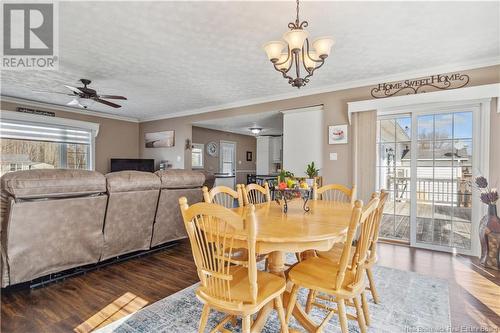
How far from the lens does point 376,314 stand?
2006 millimetres

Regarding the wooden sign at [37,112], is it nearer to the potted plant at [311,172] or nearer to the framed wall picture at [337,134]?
the potted plant at [311,172]

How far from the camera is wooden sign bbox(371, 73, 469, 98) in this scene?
3352 mm

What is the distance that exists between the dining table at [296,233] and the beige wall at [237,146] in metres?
6.44

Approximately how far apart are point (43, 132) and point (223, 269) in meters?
6.33

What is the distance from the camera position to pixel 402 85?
3699 millimetres

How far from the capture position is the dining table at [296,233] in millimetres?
1409

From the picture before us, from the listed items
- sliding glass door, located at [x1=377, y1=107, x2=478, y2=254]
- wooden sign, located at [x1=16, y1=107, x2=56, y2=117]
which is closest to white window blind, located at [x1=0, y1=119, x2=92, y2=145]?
wooden sign, located at [x1=16, y1=107, x2=56, y2=117]

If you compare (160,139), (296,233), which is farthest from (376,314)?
(160,139)

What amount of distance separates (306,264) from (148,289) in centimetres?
157

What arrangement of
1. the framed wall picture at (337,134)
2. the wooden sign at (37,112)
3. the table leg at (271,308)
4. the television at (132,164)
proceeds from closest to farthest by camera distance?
the table leg at (271,308), the framed wall picture at (337,134), the wooden sign at (37,112), the television at (132,164)

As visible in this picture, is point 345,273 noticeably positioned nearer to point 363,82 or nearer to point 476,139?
point 476,139

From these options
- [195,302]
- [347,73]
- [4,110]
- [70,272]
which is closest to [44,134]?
[4,110]

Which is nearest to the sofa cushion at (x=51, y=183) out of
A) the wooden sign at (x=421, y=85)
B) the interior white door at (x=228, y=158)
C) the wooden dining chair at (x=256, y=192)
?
the wooden dining chair at (x=256, y=192)

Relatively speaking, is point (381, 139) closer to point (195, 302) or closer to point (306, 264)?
point (306, 264)
